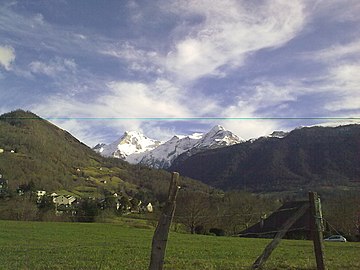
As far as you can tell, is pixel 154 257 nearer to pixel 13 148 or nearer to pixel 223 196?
pixel 223 196

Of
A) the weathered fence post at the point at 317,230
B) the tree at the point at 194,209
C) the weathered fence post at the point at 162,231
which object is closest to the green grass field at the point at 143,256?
the weathered fence post at the point at 317,230

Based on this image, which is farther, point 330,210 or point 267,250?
point 330,210

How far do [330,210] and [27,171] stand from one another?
124 metres

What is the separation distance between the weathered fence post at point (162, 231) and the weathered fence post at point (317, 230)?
402cm

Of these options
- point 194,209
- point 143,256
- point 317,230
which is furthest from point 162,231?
point 194,209

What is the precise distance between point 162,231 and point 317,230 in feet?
14.3

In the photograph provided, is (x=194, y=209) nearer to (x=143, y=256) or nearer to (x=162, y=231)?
(x=143, y=256)

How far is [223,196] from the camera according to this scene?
86.8 metres

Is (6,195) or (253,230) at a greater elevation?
(6,195)

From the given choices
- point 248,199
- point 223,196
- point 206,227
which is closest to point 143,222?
point 206,227

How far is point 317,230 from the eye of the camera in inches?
398

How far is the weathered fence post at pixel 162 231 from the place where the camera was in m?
7.72

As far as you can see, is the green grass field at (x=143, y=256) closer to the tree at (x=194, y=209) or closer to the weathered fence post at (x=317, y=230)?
the weathered fence post at (x=317, y=230)

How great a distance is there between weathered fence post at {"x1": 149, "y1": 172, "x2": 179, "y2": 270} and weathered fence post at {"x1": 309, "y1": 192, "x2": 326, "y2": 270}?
158 inches
